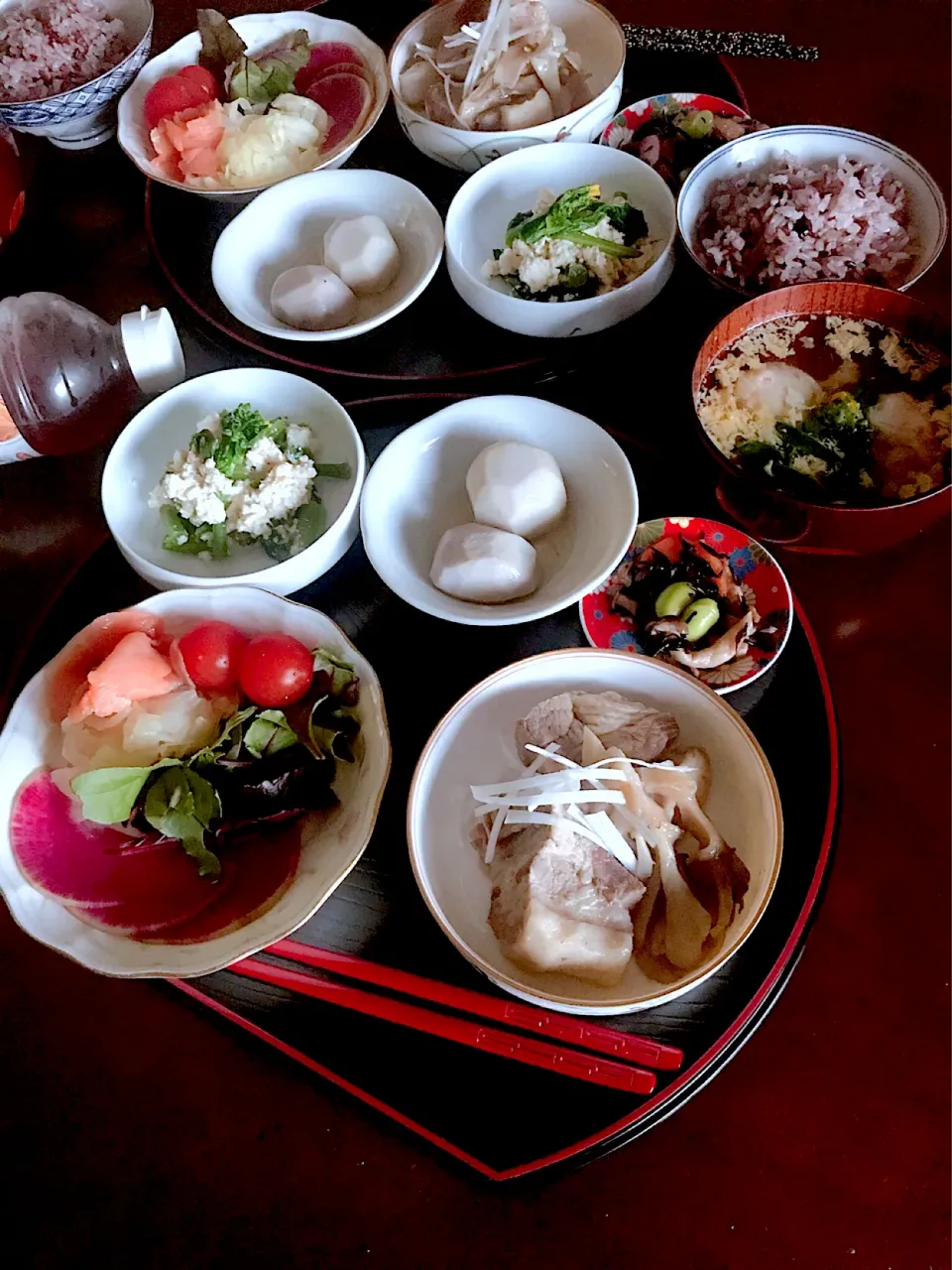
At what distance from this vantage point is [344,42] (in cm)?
197

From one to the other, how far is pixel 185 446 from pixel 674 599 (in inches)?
34.3

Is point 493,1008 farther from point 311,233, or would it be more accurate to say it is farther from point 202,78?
point 202,78

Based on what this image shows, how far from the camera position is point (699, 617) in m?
1.31

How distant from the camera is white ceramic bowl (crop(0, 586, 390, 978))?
Answer: 1.10m

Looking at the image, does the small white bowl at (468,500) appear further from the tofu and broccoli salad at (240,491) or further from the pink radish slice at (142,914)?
the pink radish slice at (142,914)

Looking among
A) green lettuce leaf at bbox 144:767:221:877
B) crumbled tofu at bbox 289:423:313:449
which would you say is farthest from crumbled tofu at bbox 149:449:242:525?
green lettuce leaf at bbox 144:767:221:877

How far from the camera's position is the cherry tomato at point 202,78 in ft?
6.00

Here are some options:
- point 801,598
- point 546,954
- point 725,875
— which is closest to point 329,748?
point 546,954

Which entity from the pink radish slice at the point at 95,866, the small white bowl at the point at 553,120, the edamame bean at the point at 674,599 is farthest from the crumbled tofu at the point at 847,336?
the pink radish slice at the point at 95,866

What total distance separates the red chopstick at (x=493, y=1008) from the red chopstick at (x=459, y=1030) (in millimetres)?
14

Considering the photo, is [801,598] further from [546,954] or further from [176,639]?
[176,639]

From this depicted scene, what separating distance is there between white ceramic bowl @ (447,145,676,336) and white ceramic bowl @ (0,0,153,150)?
790mm

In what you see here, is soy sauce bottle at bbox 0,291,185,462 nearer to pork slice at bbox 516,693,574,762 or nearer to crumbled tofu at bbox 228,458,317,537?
crumbled tofu at bbox 228,458,317,537

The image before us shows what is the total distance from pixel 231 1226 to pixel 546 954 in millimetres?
531
